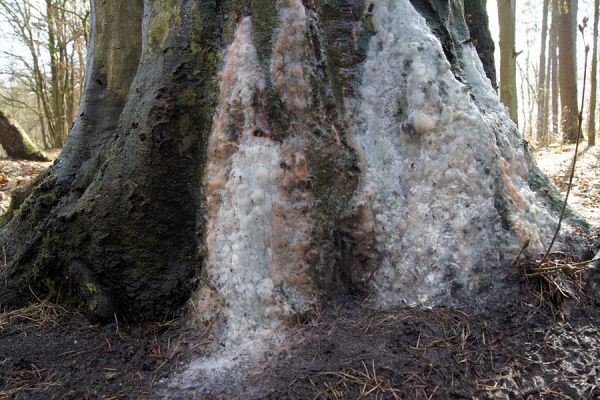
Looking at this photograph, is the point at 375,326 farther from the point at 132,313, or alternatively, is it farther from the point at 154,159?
the point at 154,159

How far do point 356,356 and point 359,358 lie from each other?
0.02 meters

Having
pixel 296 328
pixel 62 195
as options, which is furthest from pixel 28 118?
pixel 296 328

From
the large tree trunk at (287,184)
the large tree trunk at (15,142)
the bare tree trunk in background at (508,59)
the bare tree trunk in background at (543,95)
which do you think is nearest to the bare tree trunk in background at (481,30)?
the large tree trunk at (287,184)

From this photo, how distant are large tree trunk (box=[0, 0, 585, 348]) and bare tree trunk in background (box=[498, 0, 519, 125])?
666cm

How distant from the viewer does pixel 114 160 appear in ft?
7.94

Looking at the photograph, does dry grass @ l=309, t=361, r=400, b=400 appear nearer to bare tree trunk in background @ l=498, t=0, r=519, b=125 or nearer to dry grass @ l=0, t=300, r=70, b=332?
dry grass @ l=0, t=300, r=70, b=332

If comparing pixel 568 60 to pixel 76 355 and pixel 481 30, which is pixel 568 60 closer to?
pixel 481 30

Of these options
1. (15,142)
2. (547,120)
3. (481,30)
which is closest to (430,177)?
(481,30)

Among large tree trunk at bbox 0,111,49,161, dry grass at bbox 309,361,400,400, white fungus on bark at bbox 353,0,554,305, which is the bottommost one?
dry grass at bbox 309,361,400,400

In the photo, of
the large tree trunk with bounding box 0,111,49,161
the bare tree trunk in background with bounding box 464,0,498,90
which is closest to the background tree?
the large tree trunk with bounding box 0,111,49,161

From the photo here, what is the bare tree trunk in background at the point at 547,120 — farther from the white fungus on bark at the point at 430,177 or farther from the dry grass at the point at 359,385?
the dry grass at the point at 359,385

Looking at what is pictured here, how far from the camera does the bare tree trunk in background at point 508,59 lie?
828cm

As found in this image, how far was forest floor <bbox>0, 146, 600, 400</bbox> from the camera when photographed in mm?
1710

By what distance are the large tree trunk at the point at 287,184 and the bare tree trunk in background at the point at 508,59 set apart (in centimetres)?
666
